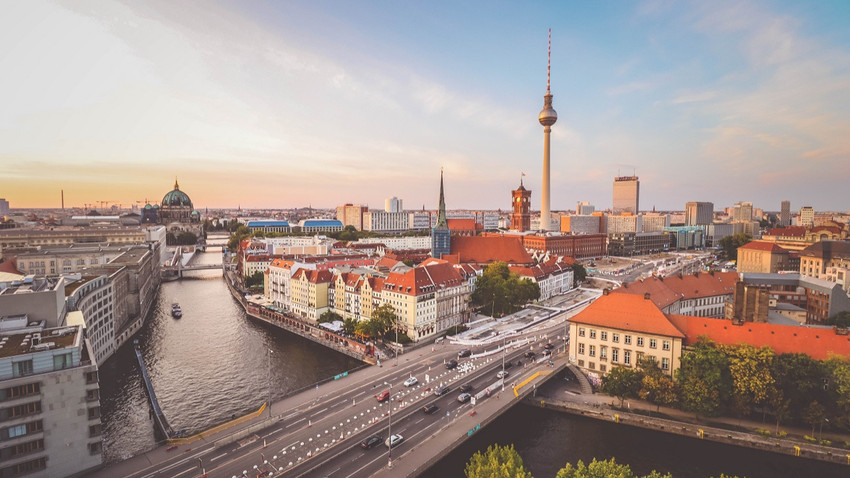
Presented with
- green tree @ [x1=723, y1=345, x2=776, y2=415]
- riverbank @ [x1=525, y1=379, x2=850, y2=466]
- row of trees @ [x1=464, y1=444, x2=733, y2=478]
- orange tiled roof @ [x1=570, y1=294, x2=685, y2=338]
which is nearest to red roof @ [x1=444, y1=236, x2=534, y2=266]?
orange tiled roof @ [x1=570, y1=294, x2=685, y2=338]

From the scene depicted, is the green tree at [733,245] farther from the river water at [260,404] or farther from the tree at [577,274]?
the river water at [260,404]

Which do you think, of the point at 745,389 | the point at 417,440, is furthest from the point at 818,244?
the point at 417,440

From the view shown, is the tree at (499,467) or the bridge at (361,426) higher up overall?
the tree at (499,467)

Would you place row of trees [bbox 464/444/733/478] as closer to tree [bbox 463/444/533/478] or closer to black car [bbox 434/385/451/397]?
tree [bbox 463/444/533/478]

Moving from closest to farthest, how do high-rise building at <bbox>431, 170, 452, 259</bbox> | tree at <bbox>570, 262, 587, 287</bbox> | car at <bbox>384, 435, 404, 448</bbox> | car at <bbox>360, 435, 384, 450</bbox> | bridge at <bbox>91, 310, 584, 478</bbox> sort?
bridge at <bbox>91, 310, 584, 478</bbox>
car at <bbox>360, 435, 384, 450</bbox>
car at <bbox>384, 435, 404, 448</bbox>
high-rise building at <bbox>431, 170, 452, 259</bbox>
tree at <bbox>570, 262, 587, 287</bbox>

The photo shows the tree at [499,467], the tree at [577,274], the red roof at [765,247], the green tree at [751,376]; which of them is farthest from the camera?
the tree at [577,274]

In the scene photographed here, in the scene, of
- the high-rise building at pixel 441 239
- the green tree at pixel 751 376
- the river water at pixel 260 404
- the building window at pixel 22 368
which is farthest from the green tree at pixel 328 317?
the green tree at pixel 751 376
